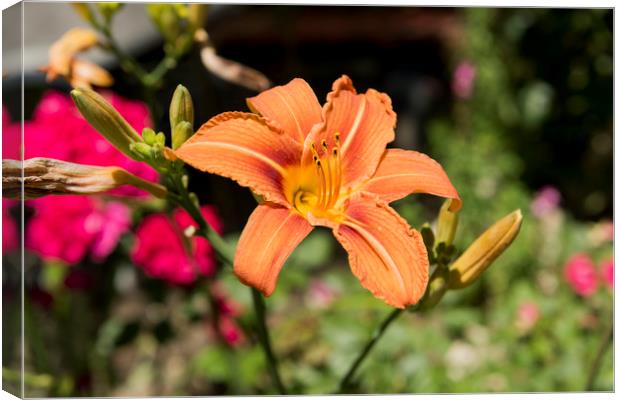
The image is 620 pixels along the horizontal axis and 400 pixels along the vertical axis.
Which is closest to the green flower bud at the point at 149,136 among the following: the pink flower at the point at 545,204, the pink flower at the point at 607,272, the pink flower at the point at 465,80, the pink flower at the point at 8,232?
the pink flower at the point at 8,232

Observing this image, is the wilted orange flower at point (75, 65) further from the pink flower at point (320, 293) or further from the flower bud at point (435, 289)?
the pink flower at point (320, 293)

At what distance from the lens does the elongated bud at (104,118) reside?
58 centimetres

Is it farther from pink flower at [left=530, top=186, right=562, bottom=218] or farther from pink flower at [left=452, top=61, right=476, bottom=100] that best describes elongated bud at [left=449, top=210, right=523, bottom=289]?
pink flower at [left=452, top=61, right=476, bottom=100]

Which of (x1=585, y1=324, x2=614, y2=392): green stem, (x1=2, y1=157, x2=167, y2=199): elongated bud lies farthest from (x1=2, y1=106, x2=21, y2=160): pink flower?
(x1=585, y1=324, x2=614, y2=392): green stem

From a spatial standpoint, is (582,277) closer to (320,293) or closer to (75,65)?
(320,293)

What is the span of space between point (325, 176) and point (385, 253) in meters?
0.10

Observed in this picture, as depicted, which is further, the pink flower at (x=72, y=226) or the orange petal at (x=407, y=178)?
the pink flower at (x=72, y=226)

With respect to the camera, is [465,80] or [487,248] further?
[465,80]

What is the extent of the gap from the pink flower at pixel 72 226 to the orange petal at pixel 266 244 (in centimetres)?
71

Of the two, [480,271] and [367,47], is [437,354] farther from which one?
[367,47]

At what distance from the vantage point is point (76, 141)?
96 centimetres

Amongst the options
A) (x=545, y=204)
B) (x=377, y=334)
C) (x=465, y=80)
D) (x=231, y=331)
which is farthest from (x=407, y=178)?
(x=465, y=80)

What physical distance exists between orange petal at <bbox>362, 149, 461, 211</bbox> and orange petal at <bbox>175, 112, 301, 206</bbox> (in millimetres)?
74

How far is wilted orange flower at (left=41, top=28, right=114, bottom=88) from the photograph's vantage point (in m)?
0.80
